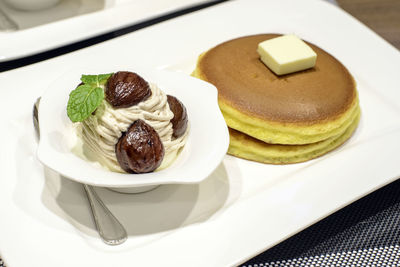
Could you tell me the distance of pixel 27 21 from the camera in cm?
229

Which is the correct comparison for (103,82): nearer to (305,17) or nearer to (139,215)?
(139,215)

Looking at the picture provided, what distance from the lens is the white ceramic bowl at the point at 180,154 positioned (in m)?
1.31

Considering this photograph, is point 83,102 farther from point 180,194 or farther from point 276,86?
point 276,86

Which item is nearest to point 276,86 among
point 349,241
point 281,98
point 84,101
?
point 281,98

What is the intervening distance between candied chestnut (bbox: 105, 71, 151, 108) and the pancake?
1.38 feet

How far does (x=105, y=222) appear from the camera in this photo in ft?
4.67

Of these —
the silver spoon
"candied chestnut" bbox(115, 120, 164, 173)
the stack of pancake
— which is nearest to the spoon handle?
the silver spoon

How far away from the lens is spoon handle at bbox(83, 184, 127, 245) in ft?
4.54

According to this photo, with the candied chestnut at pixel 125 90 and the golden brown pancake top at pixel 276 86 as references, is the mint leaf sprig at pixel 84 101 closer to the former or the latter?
the candied chestnut at pixel 125 90

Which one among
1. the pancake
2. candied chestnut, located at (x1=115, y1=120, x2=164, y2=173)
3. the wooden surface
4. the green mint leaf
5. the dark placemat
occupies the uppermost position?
the green mint leaf

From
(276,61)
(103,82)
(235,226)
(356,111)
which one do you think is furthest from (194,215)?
(356,111)

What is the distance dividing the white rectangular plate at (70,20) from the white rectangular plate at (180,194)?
116 mm

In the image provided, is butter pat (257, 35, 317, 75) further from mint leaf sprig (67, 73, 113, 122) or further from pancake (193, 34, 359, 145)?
mint leaf sprig (67, 73, 113, 122)

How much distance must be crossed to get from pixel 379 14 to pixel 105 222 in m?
2.24
